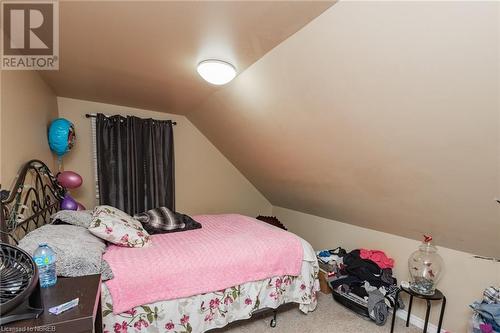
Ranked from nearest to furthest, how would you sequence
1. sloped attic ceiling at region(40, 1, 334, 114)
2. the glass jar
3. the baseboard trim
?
sloped attic ceiling at region(40, 1, 334, 114) → the glass jar → the baseboard trim

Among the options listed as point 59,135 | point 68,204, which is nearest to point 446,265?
point 68,204

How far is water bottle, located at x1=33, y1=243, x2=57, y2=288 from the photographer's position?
1.15m

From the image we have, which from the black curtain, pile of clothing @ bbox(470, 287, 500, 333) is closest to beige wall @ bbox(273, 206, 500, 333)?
pile of clothing @ bbox(470, 287, 500, 333)

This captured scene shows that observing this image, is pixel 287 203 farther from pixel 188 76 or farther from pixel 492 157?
pixel 492 157

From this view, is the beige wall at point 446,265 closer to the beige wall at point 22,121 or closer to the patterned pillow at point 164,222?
the patterned pillow at point 164,222

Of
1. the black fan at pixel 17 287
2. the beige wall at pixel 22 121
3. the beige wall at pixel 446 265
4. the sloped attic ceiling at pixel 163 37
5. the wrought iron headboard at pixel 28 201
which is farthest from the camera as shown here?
the beige wall at pixel 446 265

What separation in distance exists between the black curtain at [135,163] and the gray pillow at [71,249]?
143 cm

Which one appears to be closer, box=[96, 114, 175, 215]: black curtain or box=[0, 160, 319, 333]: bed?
box=[0, 160, 319, 333]: bed

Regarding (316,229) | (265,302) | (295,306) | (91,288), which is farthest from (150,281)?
(316,229)

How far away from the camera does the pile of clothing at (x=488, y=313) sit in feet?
5.24

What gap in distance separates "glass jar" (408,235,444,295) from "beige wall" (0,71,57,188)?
9.72ft

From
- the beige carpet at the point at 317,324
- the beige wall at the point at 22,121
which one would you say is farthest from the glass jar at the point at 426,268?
the beige wall at the point at 22,121

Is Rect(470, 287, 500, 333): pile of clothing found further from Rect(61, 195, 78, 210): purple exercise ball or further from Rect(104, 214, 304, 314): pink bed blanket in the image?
Rect(61, 195, 78, 210): purple exercise ball

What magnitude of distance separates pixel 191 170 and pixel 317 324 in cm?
244
